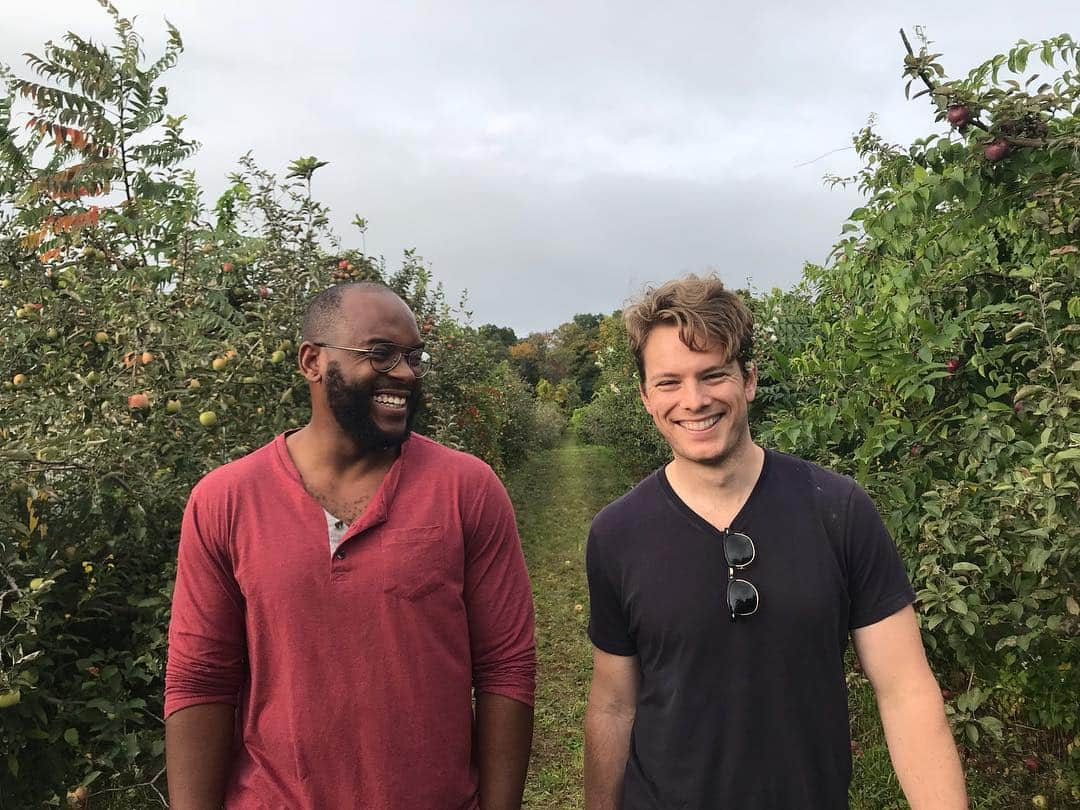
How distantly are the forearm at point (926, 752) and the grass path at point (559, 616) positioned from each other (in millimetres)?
3273

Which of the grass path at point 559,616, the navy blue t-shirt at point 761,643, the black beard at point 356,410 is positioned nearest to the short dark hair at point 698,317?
the navy blue t-shirt at point 761,643

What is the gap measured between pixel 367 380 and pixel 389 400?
0.23 ft

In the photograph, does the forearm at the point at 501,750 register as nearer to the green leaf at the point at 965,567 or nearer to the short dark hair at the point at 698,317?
the short dark hair at the point at 698,317

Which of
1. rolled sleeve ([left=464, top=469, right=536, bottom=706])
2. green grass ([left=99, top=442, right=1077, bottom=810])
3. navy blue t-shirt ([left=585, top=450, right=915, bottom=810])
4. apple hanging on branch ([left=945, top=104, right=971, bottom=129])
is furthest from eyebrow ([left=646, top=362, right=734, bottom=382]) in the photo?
green grass ([left=99, top=442, right=1077, bottom=810])

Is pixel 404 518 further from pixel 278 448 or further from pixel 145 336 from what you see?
pixel 145 336

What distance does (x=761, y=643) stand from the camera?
168 centimetres

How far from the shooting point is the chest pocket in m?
1.78

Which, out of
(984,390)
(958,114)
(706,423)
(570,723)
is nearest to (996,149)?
(958,114)

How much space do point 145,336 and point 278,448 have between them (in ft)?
6.86

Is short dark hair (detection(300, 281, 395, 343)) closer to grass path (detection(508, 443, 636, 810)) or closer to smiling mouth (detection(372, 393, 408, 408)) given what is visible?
smiling mouth (detection(372, 393, 408, 408))

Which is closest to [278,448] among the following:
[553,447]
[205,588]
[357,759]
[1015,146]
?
[205,588]

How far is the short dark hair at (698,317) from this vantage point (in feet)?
5.98

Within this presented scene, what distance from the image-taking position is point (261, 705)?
180 cm

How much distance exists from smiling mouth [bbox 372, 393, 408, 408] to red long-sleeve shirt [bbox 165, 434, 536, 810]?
152 mm
